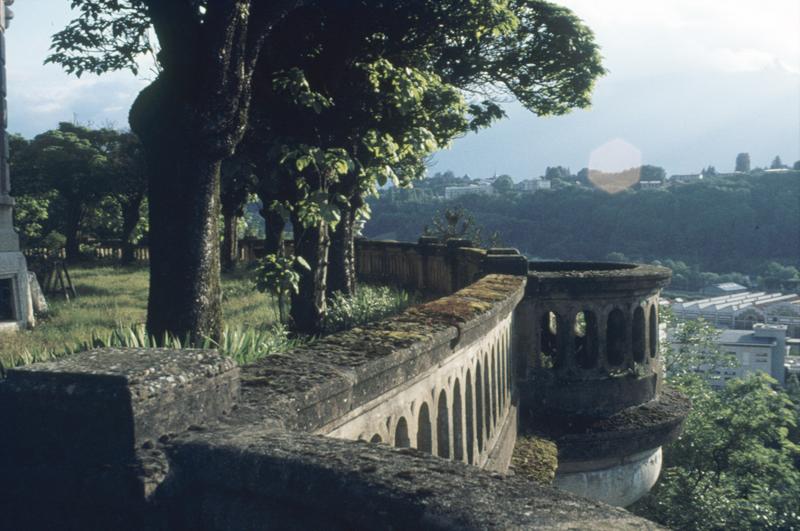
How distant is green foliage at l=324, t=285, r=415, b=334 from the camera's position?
461 inches

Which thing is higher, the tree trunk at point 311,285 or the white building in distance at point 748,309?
the tree trunk at point 311,285

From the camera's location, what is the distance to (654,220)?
12181 centimetres

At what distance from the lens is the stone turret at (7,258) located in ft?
40.9

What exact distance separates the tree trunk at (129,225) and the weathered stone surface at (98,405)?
2783 cm

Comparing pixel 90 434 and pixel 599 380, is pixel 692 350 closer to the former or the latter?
pixel 599 380

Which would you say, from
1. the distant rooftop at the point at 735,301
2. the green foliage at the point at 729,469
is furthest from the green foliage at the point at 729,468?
the distant rooftop at the point at 735,301

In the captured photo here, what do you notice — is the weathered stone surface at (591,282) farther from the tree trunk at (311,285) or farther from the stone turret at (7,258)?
the stone turret at (7,258)

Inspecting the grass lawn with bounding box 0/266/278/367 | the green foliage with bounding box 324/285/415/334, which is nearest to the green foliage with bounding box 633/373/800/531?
the green foliage with bounding box 324/285/415/334

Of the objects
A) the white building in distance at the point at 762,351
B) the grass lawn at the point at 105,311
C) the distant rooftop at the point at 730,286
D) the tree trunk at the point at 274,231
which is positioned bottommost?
the white building in distance at the point at 762,351

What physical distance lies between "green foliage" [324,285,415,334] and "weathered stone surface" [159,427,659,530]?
8.79 metres

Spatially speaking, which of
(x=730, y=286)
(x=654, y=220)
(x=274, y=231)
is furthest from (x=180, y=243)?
(x=730, y=286)

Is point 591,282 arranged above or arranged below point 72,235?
below

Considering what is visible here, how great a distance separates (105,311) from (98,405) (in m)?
13.2

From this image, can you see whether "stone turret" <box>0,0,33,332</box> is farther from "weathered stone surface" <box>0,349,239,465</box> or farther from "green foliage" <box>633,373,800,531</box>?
"green foliage" <box>633,373,800,531</box>
